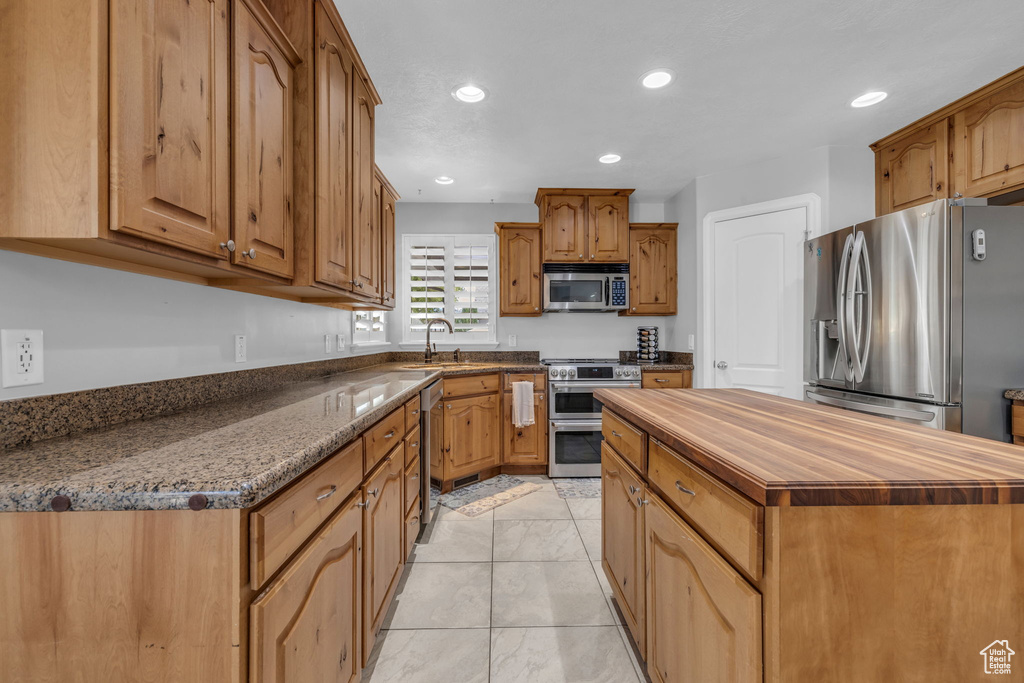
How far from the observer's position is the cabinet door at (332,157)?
5.15 feet

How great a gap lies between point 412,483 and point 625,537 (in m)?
1.05

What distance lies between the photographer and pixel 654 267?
12.8ft

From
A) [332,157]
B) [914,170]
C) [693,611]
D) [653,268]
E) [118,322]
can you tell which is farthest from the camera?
[653,268]

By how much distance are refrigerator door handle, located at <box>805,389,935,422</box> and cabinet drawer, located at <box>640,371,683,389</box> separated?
38.3 inches

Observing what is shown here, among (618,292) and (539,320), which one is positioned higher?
(618,292)

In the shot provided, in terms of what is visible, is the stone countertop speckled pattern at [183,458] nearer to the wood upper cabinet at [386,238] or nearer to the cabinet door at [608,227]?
the wood upper cabinet at [386,238]

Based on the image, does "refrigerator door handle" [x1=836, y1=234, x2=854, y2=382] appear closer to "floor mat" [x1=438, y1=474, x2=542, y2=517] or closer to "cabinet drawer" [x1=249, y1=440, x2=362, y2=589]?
"floor mat" [x1=438, y1=474, x2=542, y2=517]

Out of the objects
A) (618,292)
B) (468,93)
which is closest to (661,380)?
(618,292)

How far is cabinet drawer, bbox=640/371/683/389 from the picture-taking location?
11.5ft

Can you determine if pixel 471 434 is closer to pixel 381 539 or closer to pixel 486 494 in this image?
pixel 486 494

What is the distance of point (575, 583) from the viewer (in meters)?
1.93

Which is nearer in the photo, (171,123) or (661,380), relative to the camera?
(171,123)

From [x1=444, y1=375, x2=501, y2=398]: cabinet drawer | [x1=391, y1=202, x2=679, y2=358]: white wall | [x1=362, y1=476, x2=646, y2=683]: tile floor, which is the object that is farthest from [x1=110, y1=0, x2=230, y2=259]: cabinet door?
[x1=391, y1=202, x2=679, y2=358]: white wall

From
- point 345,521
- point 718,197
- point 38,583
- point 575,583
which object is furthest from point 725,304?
point 38,583
